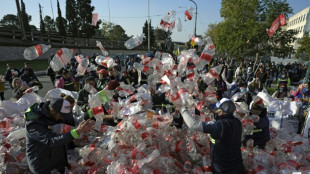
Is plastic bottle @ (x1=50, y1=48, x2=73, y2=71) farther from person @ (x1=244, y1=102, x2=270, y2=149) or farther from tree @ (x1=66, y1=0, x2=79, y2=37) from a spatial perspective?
tree @ (x1=66, y1=0, x2=79, y2=37)

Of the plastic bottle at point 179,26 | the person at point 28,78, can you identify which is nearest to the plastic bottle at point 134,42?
the plastic bottle at point 179,26

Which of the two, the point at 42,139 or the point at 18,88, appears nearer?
the point at 42,139

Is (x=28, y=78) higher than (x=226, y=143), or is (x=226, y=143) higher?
(x=28, y=78)

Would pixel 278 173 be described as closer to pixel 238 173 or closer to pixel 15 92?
pixel 238 173

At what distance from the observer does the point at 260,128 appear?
3383 mm

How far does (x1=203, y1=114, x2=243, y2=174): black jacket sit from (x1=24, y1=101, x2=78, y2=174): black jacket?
1.62 m

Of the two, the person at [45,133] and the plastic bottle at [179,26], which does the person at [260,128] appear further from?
the plastic bottle at [179,26]

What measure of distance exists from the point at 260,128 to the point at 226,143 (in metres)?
1.41

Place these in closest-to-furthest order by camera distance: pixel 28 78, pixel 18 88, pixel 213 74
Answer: pixel 213 74, pixel 18 88, pixel 28 78

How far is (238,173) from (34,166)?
8.34 ft

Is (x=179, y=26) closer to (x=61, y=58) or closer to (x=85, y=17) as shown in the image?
(x=61, y=58)

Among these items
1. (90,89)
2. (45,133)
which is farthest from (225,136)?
(90,89)

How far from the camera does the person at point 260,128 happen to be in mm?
3367

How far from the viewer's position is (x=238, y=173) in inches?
98.0
